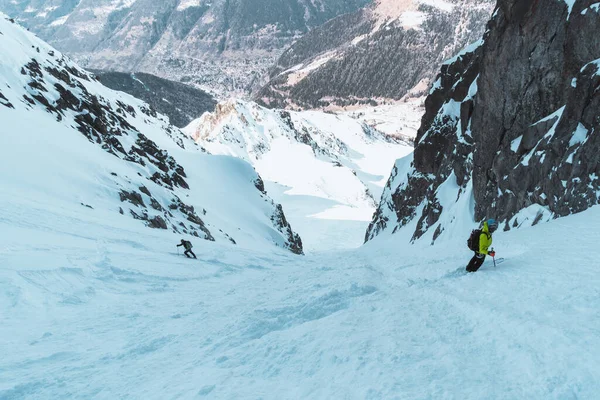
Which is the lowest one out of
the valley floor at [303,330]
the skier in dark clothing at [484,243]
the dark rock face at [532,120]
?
the valley floor at [303,330]

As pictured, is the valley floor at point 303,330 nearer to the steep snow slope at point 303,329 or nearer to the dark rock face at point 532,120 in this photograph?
the steep snow slope at point 303,329

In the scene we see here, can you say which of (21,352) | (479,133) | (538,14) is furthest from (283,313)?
(479,133)

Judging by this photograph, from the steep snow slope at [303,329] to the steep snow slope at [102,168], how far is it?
7694 mm

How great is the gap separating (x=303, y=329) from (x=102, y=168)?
24802 mm

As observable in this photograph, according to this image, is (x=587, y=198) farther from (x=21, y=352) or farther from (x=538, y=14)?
(x=21, y=352)

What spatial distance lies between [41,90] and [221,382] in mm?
40257

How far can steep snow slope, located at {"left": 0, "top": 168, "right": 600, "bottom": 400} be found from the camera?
4.74 meters

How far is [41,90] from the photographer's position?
3712cm

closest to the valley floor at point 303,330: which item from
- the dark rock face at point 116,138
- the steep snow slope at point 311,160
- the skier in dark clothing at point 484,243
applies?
the skier in dark clothing at point 484,243

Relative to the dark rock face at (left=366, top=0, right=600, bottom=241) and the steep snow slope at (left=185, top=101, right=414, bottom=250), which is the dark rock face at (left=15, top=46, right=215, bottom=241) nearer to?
the dark rock face at (left=366, top=0, right=600, bottom=241)

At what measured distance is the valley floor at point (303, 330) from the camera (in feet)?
15.5

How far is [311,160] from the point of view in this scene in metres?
119

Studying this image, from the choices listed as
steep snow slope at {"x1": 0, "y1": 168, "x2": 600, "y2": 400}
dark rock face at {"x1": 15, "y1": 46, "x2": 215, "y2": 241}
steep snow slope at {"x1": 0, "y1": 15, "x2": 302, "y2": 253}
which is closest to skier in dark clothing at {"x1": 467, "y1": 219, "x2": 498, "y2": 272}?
steep snow slope at {"x1": 0, "y1": 168, "x2": 600, "y2": 400}

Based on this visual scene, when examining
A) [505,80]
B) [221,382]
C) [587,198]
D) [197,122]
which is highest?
[197,122]
